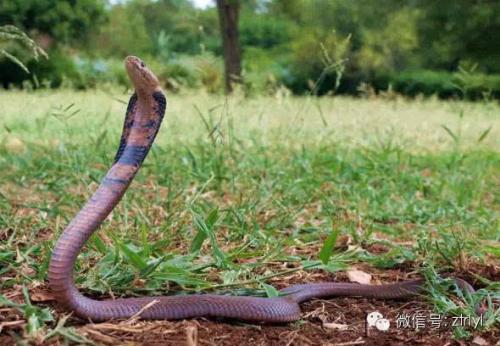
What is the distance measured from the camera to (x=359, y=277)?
2.38 meters

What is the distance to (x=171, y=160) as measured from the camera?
14.1 feet

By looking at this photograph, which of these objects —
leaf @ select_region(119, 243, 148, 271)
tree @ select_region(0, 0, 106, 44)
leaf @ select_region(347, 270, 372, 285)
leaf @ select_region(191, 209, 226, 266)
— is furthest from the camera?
tree @ select_region(0, 0, 106, 44)

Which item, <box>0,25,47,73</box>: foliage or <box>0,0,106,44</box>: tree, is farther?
<box>0,0,106,44</box>: tree

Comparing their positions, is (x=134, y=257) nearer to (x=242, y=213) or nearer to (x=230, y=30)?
(x=242, y=213)

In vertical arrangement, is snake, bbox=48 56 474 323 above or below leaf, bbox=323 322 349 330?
above

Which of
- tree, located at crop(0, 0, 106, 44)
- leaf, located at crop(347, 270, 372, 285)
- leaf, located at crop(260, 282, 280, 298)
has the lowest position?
leaf, located at crop(347, 270, 372, 285)

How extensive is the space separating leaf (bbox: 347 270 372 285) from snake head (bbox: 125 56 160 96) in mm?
1087

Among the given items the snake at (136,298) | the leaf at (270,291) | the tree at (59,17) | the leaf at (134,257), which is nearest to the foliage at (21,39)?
the snake at (136,298)

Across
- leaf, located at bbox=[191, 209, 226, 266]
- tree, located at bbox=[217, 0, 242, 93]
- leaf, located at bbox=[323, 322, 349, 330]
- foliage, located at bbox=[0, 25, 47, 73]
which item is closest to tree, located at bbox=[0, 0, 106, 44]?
tree, located at bbox=[217, 0, 242, 93]

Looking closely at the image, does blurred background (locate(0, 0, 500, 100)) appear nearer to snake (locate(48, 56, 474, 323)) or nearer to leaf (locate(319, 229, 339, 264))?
leaf (locate(319, 229, 339, 264))

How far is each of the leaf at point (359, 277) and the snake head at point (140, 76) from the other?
3.57 ft

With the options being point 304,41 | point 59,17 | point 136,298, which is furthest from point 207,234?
point 304,41

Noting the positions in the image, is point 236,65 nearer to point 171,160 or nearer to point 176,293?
point 171,160

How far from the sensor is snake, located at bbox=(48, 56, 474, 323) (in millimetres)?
1580
